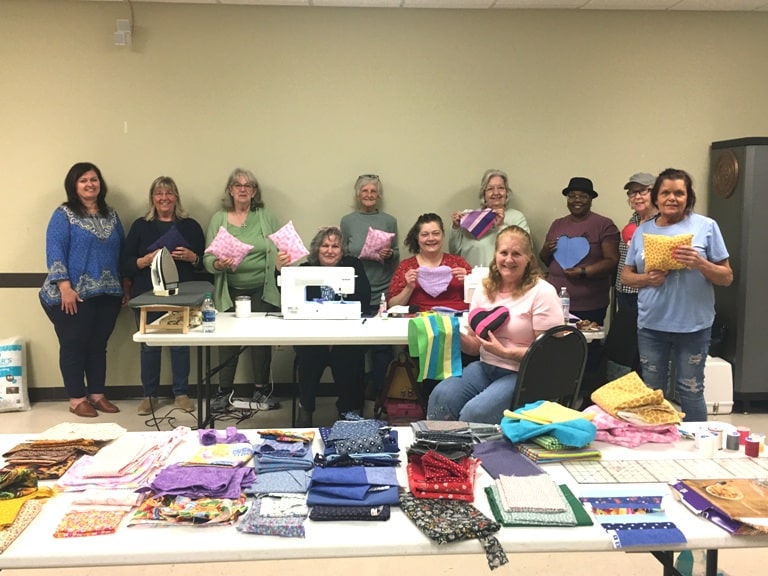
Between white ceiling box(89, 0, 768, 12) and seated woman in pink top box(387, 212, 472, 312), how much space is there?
1632 mm

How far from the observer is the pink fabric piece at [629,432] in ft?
6.35

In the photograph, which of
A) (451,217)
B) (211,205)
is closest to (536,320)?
(451,217)

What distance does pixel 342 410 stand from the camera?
396cm

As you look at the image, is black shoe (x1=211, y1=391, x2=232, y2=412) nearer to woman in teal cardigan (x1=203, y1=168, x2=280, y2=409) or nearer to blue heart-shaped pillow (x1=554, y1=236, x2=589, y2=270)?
woman in teal cardigan (x1=203, y1=168, x2=280, y2=409)

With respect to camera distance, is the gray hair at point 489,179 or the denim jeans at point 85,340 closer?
the denim jeans at point 85,340

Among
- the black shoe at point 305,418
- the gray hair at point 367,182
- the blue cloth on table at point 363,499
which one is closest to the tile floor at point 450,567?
the blue cloth on table at point 363,499

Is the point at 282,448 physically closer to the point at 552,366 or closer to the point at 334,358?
the point at 552,366

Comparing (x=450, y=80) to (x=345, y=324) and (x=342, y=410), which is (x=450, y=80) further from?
(x=342, y=410)

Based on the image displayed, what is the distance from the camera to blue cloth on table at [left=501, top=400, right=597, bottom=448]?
1819 mm

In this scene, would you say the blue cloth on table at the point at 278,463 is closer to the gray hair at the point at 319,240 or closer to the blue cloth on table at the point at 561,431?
the blue cloth on table at the point at 561,431

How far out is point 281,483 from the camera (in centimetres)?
163

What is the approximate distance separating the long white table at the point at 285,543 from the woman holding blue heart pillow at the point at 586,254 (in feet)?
9.12

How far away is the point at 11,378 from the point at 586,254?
157 inches

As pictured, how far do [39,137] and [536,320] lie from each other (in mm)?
3720
